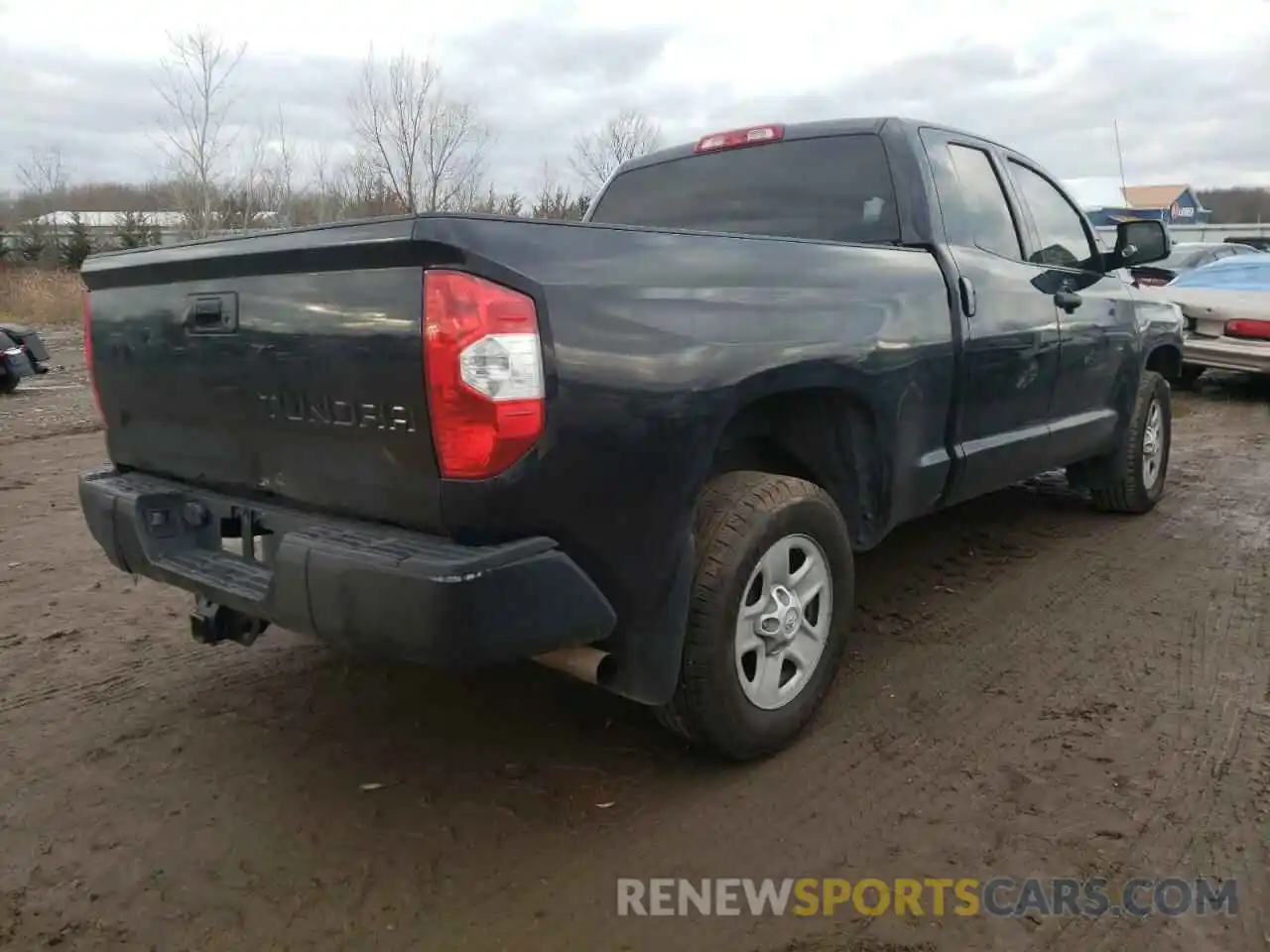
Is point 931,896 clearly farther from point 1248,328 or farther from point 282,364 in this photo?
point 1248,328

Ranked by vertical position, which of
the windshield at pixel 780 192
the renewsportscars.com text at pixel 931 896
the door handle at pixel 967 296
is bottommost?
the renewsportscars.com text at pixel 931 896

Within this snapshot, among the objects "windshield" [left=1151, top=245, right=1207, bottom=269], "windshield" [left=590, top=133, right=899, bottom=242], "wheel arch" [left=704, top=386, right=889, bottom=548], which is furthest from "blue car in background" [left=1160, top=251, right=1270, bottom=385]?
"wheel arch" [left=704, top=386, right=889, bottom=548]

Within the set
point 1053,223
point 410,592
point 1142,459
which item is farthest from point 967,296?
point 410,592

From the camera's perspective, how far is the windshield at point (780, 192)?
3844 mm

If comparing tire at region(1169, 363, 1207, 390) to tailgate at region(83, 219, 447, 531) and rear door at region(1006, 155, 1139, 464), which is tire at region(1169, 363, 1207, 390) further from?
tailgate at region(83, 219, 447, 531)

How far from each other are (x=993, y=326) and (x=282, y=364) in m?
2.67

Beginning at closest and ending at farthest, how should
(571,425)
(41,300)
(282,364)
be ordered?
(571,425) → (282,364) → (41,300)

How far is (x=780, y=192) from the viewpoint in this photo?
13.4 ft

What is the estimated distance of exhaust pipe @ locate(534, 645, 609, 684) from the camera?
257 cm

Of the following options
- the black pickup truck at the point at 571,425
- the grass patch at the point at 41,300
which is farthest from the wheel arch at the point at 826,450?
the grass patch at the point at 41,300

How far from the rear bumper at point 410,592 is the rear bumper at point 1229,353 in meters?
9.00

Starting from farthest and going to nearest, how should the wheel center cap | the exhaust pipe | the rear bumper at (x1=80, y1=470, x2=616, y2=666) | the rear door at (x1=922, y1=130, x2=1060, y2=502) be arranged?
1. the rear door at (x1=922, y1=130, x2=1060, y2=502)
2. the wheel center cap
3. the exhaust pipe
4. the rear bumper at (x1=80, y1=470, x2=616, y2=666)

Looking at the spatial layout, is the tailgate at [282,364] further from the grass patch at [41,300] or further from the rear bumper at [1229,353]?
the grass patch at [41,300]

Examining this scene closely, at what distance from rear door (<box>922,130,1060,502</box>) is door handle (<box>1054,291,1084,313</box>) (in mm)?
50
